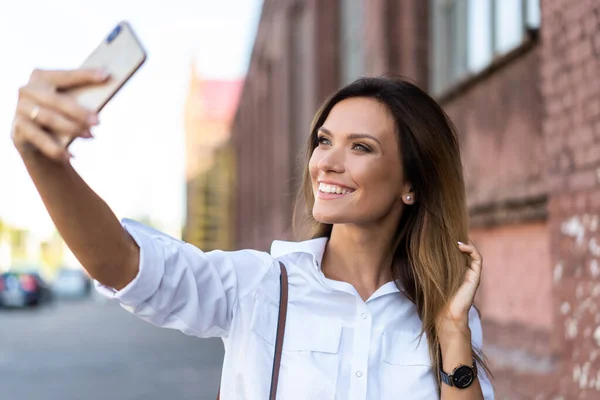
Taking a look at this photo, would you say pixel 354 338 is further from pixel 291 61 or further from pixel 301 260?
pixel 291 61

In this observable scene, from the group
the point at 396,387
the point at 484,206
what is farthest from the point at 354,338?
the point at 484,206

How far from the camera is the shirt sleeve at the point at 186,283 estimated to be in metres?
2.45

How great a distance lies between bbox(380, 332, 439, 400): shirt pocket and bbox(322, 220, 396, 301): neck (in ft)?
0.72

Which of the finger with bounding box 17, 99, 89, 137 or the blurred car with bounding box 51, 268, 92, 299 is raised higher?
the finger with bounding box 17, 99, 89, 137

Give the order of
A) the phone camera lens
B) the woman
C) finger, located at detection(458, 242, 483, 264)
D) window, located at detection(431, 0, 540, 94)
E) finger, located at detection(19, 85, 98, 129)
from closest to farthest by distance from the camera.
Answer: finger, located at detection(19, 85, 98, 129) → the phone camera lens → the woman → finger, located at detection(458, 242, 483, 264) → window, located at detection(431, 0, 540, 94)

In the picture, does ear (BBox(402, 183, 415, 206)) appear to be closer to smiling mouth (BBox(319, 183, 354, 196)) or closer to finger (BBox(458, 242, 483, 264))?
finger (BBox(458, 242, 483, 264))

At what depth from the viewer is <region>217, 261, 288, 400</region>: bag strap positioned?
276cm

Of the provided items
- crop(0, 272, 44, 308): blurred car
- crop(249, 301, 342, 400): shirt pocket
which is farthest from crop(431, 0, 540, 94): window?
crop(0, 272, 44, 308): blurred car

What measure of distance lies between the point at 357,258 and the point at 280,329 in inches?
18.1

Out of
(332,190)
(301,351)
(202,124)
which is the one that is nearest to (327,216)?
(332,190)

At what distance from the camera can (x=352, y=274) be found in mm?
3131

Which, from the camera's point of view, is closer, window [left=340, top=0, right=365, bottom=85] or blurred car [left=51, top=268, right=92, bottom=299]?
window [left=340, top=0, right=365, bottom=85]

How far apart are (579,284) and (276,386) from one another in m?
2.66

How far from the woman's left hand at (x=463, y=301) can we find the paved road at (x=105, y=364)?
22.7 ft
